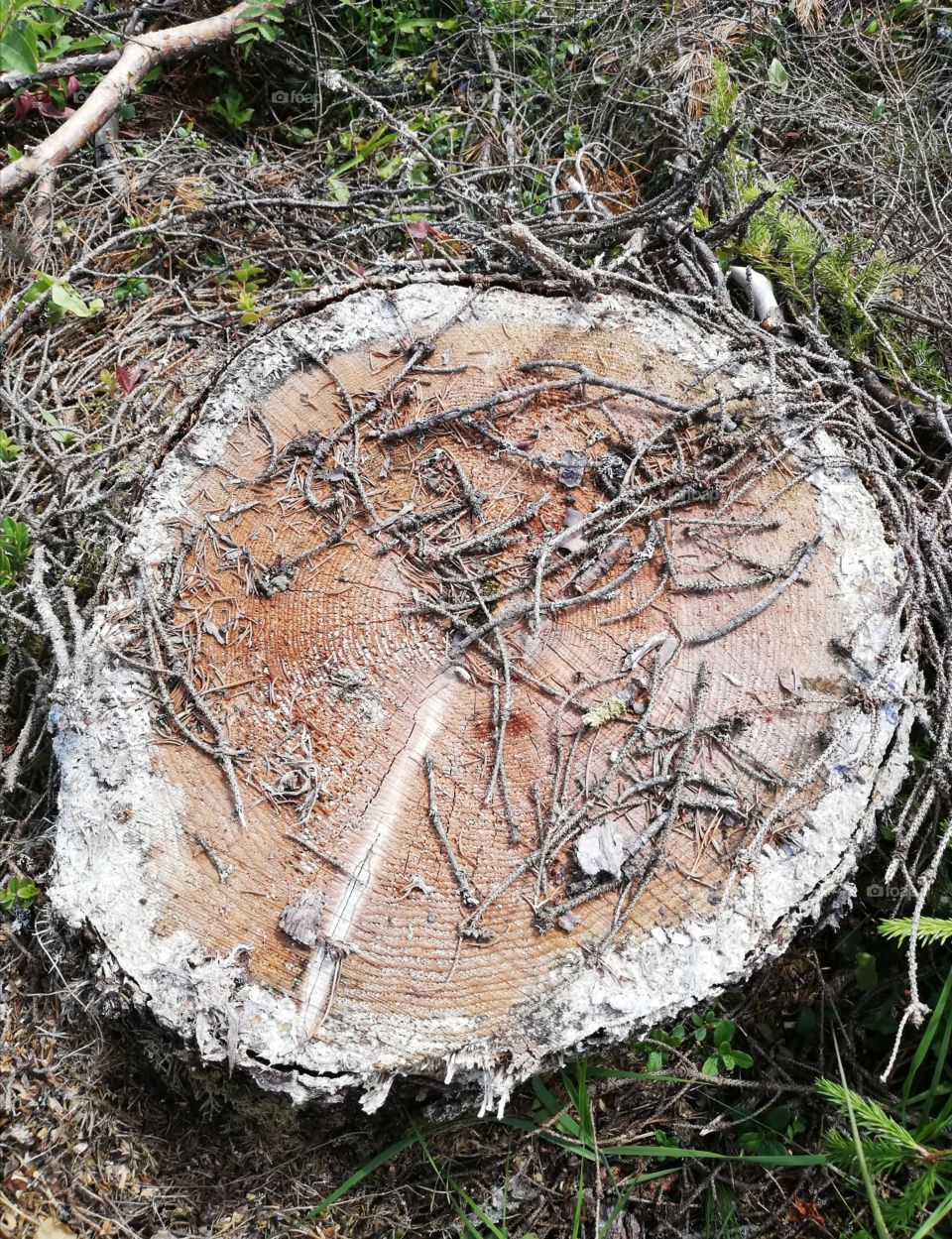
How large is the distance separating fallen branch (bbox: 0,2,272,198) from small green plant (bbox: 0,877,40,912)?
205 cm

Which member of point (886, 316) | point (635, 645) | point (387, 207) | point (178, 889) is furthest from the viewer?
point (387, 207)

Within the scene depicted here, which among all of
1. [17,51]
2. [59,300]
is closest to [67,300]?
[59,300]

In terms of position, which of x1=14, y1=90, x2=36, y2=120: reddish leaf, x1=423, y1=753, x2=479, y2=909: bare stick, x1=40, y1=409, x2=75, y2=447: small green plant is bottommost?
x1=423, y1=753, x2=479, y2=909: bare stick

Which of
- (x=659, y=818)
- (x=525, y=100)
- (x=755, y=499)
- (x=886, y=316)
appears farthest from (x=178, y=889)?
(x=525, y=100)

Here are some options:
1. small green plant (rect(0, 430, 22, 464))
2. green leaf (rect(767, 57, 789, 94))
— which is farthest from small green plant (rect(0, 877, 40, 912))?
green leaf (rect(767, 57, 789, 94))

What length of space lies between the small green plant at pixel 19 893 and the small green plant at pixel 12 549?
2.30 feet

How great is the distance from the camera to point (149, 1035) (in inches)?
61.7

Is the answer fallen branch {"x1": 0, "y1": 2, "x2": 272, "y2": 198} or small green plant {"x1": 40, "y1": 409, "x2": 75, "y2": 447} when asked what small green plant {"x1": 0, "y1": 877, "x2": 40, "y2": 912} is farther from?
fallen branch {"x1": 0, "y1": 2, "x2": 272, "y2": 198}

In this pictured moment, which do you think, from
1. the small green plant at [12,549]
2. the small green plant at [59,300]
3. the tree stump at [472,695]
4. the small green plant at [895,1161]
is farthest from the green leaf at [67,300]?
the small green plant at [895,1161]

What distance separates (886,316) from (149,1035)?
2502 millimetres

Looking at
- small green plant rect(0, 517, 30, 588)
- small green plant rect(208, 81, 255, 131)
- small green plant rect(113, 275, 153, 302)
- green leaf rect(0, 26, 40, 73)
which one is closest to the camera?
small green plant rect(0, 517, 30, 588)

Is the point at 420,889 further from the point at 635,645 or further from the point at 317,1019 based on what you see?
the point at 635,645

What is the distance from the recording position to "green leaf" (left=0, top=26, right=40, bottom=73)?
2.13 m

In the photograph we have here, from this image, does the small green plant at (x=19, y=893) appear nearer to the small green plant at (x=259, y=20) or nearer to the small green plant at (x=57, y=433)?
the small green plant at (x=57, y=433)
